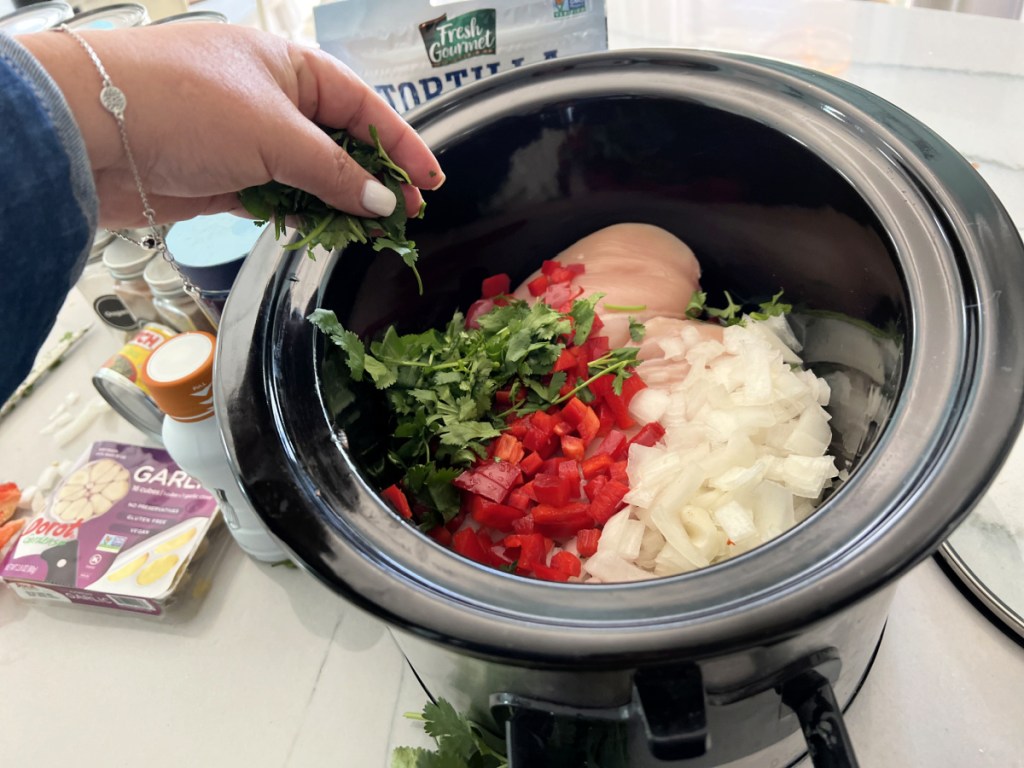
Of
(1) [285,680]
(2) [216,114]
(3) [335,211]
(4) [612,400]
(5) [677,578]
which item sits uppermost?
(2) [216,114]

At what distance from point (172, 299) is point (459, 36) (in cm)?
51

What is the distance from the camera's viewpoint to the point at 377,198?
0.62 metres

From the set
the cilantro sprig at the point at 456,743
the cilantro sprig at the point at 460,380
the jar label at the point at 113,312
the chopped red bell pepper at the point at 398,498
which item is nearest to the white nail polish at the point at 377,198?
the cilantro sprig at the point at 460,380

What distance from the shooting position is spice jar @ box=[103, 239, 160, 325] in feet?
3.31

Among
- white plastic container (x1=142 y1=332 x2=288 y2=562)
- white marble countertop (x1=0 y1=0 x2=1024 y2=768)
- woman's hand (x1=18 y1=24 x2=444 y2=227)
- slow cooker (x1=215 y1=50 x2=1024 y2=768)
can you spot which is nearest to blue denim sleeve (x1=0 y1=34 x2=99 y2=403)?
woman's hand (x1=18 y1=24 x2=444 y2=227)

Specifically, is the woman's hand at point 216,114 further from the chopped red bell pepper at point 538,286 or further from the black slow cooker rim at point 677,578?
the chopped red bell pepper at point 538,286

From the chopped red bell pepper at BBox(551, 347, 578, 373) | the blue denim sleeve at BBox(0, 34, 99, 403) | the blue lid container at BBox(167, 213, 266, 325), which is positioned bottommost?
the chopped red bell pepper at BBox(551, 347, 578, 373)

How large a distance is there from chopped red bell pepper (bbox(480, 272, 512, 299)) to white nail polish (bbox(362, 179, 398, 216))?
0.30 metres

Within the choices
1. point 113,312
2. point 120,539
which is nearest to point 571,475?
point 120,539

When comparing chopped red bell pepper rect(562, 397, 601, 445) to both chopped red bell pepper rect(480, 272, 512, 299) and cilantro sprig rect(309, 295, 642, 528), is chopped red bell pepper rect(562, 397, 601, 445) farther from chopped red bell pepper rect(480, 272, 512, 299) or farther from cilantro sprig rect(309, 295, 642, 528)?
chopped red bell pepper rect(480, 272, 512, 299)

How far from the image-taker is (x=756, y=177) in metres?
0.78

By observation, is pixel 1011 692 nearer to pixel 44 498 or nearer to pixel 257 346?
pixel 257 346

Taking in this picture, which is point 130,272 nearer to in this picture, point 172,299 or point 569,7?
point 172,299

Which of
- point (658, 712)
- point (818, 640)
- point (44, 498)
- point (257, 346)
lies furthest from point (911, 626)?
point (44, 498)
